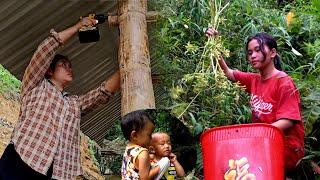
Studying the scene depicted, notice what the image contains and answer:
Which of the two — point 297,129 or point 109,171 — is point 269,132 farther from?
point 109,171

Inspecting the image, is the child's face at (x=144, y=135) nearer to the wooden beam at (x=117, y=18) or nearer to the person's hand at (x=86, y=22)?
the person's hand at (x=86, y=22)

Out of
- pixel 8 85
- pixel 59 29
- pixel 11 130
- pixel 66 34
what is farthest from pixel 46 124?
pixel 8 85

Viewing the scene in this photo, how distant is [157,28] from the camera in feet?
13.8

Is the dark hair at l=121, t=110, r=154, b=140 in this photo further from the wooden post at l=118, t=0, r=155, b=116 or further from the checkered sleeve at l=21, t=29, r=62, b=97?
the checkered sleeve at l=21, t=29, r=62, b=97

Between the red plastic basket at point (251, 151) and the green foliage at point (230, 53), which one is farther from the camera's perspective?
the green foliage at point (230, 53)

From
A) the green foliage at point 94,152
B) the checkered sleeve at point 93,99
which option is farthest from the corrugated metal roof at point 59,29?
the green foliage at point 94,152

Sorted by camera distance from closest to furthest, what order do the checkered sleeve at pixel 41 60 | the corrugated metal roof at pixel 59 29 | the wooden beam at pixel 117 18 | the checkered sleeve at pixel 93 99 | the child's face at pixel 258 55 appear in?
the child's face at pixel 258 55 → the checkered sleeve at pixel 41 60 → the checkered sleeve at pixel 93 99 → the wooden beam at pixel 117 18 → the corrugated metal roof at pixel 59 29

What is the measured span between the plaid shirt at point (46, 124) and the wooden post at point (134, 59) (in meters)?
0.40

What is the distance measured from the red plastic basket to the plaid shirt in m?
1.18

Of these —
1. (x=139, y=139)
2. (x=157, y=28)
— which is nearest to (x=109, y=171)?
(x=157, y=28)

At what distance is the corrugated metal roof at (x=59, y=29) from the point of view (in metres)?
4.89

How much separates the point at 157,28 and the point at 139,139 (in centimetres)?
133

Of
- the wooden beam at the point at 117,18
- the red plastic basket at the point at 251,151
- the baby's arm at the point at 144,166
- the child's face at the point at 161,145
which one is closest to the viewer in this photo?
the red plastic basket at the point at 251,151

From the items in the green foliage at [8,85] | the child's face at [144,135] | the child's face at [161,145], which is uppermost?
the child's face at [144,135]
